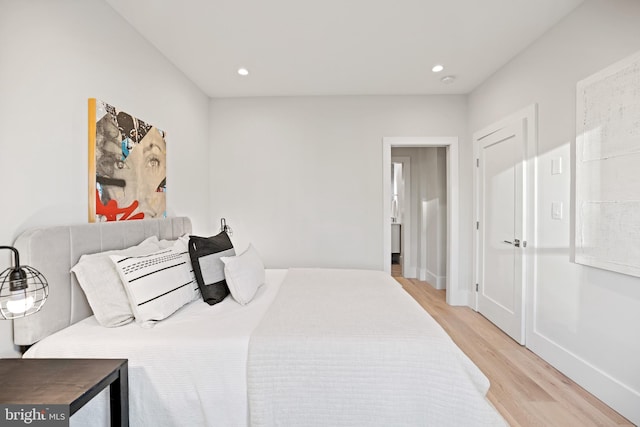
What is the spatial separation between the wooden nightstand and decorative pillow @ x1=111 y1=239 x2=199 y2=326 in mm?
338

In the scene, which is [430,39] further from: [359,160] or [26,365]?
[26,365]

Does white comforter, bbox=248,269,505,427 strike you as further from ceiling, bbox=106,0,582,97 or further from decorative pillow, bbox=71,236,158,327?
ceiling, bbox=106,0,582,97

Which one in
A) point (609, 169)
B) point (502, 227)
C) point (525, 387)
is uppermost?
point (609, 169)

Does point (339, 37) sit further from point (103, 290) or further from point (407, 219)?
point (407, 219)

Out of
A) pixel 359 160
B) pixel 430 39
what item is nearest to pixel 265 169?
pixel 359 160

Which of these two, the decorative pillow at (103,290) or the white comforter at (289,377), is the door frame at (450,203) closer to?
the white comforter at (289,377)

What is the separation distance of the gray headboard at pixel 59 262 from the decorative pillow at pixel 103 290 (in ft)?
0.21

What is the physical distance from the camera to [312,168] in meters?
3.90

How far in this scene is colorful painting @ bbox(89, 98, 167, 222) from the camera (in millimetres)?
1941

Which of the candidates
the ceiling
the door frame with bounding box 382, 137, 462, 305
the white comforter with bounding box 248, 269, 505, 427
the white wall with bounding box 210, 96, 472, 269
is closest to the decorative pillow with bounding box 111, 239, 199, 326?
the white comforter with bounding box 248, 269, 505, 427

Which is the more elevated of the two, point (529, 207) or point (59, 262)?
point (529, 207)

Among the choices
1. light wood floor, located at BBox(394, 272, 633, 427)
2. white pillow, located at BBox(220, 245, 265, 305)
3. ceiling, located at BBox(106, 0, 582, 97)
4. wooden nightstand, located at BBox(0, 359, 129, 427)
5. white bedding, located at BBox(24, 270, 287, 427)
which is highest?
ceiling, located at BBox(106, 0, 582, 97)

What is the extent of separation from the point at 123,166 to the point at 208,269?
0.98 m

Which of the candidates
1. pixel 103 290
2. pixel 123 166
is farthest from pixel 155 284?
pixel 123 166
